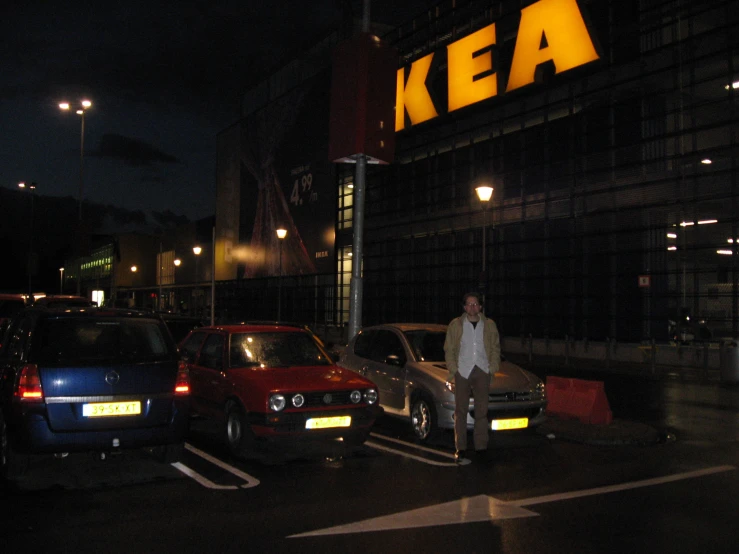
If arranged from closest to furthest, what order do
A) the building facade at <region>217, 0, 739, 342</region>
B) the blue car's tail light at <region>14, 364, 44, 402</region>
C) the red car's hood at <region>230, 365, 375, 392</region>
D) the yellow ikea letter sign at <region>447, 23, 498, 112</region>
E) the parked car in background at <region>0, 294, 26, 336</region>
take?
the blue car's tail light at <region>14, 364, 44, 402</region>, the red car's hood at <region>230, 365, 375, 392</region>, the parked car in background at <region>0, 294, 26, 336</region>, the building facade at <region>217, 0, 739, 342</region>, the yellow ikea letter sign at <region>447, 23, 498, 112</region>

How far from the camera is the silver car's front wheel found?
30.5 ft

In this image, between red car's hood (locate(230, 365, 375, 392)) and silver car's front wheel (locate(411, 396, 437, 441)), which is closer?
red car's hood (locate(230, 365, 375, 392))

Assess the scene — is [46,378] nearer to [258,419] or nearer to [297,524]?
[258,419]

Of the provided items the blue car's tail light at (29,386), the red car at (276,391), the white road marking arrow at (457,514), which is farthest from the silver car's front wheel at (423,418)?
the blue car's tail light at (29,386)

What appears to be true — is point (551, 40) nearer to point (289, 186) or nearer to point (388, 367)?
point (388, 367)

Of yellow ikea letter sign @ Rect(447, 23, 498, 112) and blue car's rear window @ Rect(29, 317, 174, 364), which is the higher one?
yellow ikea letter sign @ Rect(447, 23, 498, 112)

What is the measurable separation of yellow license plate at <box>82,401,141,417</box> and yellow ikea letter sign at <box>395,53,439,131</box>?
24.6 m

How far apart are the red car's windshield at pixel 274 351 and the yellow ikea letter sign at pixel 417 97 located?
72.1 feet

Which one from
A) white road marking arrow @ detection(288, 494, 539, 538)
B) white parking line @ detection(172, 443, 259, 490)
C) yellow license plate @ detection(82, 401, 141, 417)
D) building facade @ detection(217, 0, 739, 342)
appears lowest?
white parking line @ detection(172, 443, 259, 490)

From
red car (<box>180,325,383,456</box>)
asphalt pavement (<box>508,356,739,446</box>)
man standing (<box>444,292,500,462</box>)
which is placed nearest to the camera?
red car (<box>180,325,383,456</box>)

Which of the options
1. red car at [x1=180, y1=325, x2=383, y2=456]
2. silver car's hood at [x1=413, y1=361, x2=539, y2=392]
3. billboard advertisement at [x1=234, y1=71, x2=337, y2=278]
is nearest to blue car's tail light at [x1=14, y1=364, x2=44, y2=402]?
red car at [x1=180, y1=325, x2=383, y2=456]

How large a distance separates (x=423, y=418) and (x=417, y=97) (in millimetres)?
23366

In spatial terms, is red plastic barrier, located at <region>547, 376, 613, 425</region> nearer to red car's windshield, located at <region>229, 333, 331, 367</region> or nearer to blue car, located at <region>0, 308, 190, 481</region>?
red car's windshield, located at <region>229, 333, 331, 367</region>

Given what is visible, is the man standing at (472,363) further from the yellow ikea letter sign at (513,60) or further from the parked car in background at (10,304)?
the yellow ikea letter sign at (513,60)
